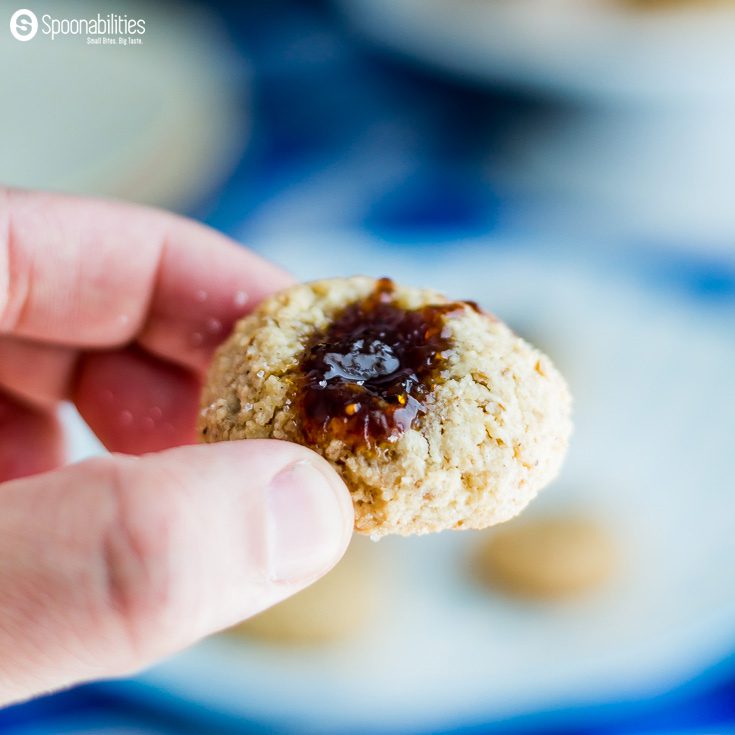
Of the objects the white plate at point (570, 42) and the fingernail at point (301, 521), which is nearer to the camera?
the fingernail at point (301, 521)

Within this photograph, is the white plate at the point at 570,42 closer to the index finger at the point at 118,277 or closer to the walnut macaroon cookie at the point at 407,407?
the index finger at the point at 118,277

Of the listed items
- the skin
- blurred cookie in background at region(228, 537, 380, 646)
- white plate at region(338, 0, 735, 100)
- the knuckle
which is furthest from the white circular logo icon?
the knuckle

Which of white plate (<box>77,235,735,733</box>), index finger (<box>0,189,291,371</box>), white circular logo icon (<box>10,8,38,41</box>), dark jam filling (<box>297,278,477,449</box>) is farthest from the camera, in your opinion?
white circular logo icon (<box>10,8,38,41</box>)

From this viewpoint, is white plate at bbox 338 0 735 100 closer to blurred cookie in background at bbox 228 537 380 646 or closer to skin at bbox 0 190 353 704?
blurred cookie in background at bbox 228 537 380 646

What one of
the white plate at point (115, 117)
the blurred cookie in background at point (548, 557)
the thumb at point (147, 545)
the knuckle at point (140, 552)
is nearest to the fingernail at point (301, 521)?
the thumb at point (147, 545)

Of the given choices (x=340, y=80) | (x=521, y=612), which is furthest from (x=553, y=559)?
(x=340, y=80)

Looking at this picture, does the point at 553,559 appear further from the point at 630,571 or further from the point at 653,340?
the point at 653,340
